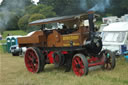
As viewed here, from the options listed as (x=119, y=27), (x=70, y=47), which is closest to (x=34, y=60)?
(x=70, y=47)

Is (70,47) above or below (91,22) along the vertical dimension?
below

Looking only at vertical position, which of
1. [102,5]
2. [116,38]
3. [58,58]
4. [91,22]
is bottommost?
[58,58]

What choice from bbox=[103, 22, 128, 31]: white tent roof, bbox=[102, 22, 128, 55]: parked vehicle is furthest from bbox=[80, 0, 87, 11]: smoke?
bbox=[102, 22, 128, 55]: parked vehicle

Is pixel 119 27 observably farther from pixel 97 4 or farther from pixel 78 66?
pixel 97 4

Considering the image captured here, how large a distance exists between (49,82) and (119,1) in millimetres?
16190

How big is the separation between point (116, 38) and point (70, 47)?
394 centimetres

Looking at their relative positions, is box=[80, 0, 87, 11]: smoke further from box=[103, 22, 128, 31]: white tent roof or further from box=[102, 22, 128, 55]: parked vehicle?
box=[102, 22, 128, 55]: parked vehicle

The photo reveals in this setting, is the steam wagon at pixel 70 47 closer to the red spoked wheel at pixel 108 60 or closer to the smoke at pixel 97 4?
the red spoked wheel at pixel 108 60

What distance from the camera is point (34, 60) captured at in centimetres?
771

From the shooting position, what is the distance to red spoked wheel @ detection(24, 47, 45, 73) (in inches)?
292

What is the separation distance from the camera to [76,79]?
19.8 feet

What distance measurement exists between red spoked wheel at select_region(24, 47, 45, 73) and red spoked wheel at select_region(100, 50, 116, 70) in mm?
2150

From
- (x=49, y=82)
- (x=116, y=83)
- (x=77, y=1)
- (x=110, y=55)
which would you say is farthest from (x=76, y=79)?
(x=77, y=1)

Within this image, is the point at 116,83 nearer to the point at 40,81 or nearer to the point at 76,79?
the point at 76,79
